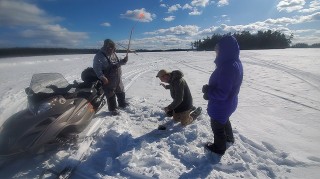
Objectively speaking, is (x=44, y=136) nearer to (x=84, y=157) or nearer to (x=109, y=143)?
(x=84, y=157)

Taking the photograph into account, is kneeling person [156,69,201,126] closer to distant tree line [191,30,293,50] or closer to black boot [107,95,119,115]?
black boot [107,95,119,115]

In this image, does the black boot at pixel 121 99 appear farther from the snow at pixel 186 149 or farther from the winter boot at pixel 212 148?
the winter boot at pixel 212 148

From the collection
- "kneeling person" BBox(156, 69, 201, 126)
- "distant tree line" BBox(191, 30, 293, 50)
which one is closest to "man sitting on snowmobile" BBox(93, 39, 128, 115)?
"kneeling person" BBox(156, 69, 201, 126)

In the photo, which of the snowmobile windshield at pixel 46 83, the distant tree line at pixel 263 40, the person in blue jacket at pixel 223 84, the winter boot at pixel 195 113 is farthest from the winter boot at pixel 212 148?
the distant tree line at pixel 263 40

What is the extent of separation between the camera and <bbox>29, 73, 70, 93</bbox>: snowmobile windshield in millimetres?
4535

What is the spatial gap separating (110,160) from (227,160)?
1.85 metres

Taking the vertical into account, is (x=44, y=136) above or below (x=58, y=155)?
above

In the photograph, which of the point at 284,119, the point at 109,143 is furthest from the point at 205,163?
the point at 284,119

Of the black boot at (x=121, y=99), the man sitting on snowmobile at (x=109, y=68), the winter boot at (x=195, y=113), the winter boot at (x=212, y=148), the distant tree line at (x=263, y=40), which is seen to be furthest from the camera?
the distant tree line at (x=263, y=40)

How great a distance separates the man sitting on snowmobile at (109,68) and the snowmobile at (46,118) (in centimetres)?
73

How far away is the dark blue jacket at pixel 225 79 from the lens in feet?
12.2

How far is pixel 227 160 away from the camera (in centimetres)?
401

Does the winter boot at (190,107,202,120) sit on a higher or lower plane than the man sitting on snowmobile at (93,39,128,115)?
lower

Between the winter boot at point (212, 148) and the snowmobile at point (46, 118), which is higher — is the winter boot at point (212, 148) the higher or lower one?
the lower one
